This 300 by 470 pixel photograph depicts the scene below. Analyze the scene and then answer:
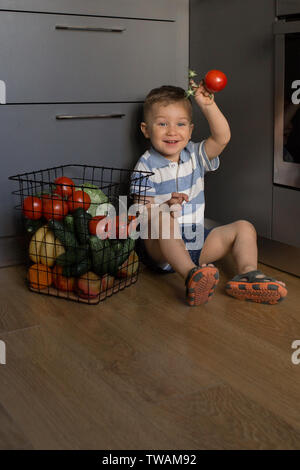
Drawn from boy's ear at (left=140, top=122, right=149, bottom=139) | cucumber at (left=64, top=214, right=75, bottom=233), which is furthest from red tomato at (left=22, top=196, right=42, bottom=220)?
boy's ear at (left=140, top=122, right=149, bottom=139)

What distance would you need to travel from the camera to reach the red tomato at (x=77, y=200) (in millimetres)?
1751

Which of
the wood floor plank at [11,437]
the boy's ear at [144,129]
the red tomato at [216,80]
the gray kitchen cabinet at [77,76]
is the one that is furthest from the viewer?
the boy's ear at [144,129]

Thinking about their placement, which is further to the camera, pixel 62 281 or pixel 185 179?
pixel 185 179

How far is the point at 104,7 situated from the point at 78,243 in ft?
2.69

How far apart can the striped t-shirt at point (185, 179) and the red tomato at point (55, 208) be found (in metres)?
0.25

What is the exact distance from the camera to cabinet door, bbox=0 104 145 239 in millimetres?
1904

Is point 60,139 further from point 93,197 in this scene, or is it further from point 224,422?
point 224,422

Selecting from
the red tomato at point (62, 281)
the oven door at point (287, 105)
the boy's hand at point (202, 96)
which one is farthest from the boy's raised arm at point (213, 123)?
the red tomato at point (62, 281)

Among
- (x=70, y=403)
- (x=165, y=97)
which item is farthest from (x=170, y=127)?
(x=70, y=403)

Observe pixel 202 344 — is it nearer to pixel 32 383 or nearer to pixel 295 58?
pixel 32 383

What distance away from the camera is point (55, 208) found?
1.75m

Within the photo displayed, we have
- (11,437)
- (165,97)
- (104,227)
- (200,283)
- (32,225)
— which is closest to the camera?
(11,437)

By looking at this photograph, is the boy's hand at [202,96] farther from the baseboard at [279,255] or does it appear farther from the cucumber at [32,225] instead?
the cucumber at [32,225]

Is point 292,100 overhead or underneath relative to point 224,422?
overhead
